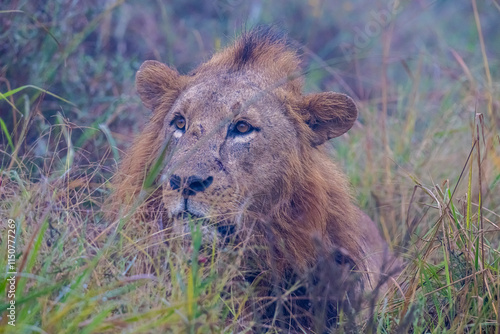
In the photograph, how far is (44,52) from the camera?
530 cm

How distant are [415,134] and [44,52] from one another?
4.12m

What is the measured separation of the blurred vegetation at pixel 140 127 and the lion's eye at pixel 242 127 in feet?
2.28

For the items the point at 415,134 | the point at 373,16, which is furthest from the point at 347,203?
the point at 373,16

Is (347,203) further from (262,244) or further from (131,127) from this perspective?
(131,127)

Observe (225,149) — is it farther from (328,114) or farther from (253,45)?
(253,45)

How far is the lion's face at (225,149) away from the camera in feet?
10.3

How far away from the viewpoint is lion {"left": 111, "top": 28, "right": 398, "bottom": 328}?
320 cm

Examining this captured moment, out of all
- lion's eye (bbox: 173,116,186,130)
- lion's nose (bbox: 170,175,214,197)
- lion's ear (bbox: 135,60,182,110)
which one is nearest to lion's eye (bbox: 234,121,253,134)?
lion's eye (bbox: 173,116,186,130)

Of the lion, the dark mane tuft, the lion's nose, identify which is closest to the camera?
the lion's nose

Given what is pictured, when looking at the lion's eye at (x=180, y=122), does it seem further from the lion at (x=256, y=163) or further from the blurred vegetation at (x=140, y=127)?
the blurred vegetation at (x=140, y=127)

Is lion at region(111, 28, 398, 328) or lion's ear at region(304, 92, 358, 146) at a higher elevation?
lion's ear at region(304, 92, 358, 146)

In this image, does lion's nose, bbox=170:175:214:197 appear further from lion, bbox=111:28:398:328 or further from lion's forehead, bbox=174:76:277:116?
lion's forehead, bbox=174:76:277:116

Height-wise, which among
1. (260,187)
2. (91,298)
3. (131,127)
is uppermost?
(260,187)

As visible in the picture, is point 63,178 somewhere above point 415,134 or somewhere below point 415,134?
below
